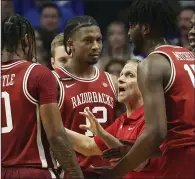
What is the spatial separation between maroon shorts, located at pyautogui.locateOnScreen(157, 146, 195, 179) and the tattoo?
26.1 inches

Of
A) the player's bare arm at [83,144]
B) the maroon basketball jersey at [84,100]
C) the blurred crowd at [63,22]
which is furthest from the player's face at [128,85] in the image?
the blurred crowd at [63,22]

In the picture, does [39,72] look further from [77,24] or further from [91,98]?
[77,24]

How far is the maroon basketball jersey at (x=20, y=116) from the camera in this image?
18.3 ft

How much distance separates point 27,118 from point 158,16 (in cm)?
121

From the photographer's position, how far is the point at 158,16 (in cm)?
530

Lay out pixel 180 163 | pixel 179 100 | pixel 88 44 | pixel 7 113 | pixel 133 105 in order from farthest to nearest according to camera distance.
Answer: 1. pixel 88 44
2. pixel 133 105
3. pixel 7 113
4. pixel 180 163
5. pixel 179 100

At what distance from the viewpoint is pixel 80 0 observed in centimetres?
1077

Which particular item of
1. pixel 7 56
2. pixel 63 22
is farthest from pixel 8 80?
pixel 63 22

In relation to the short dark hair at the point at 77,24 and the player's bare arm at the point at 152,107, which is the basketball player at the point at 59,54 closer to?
the short dark hair at the point at 77,24

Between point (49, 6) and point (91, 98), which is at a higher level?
point (49, 6)

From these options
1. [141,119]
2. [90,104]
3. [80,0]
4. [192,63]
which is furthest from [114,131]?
[80,0]

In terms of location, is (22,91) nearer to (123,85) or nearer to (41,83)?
(41,83)

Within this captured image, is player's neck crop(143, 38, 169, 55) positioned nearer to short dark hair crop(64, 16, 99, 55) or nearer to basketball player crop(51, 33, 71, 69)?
short dark hair crop(64, 16, 99, 55)

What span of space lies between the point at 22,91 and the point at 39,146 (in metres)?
0.45
